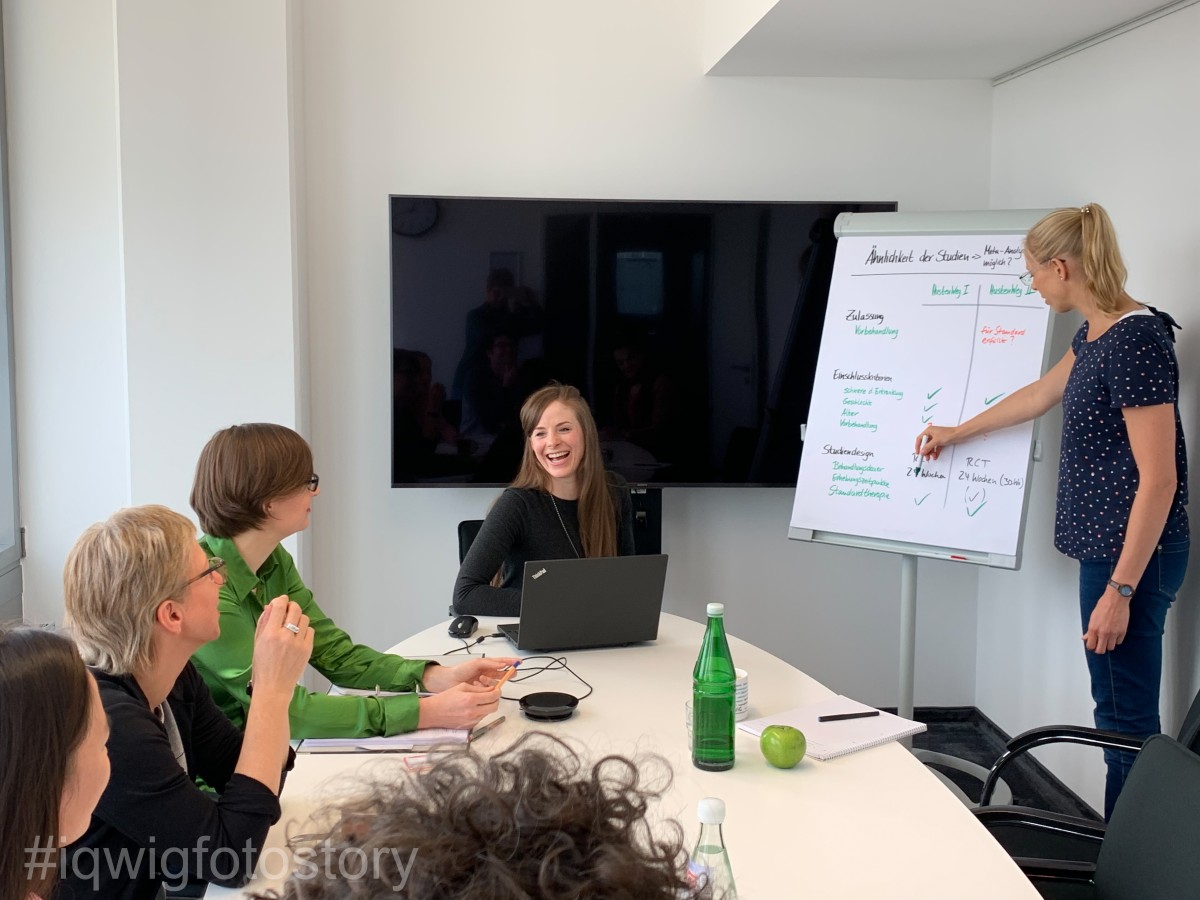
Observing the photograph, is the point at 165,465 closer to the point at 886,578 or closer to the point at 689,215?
the point at 689,215

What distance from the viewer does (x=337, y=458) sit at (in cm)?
398

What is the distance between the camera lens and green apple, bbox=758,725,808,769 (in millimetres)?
1843

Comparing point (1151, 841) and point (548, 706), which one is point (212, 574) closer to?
point (548, 706)

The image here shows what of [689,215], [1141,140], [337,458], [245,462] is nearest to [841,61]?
[689,215]

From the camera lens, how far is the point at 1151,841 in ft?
5.19

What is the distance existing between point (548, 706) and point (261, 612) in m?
0.61

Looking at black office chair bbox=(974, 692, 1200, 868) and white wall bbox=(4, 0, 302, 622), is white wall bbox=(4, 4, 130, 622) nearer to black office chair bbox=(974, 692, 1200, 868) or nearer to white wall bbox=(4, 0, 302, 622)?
white wall bbox=(4, 0, 302, 622)

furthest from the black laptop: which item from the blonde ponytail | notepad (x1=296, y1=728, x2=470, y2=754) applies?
the blonde ponytail

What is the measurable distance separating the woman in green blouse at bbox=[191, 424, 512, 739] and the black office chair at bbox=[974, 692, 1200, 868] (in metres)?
0.99

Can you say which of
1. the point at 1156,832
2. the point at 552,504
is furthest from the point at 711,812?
the point at 552,504

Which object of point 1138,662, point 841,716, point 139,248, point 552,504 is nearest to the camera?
point 841,716

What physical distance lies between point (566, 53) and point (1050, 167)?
5.67 ft

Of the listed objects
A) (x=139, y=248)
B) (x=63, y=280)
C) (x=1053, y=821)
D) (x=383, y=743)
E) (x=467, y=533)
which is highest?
(x=139, y=248)

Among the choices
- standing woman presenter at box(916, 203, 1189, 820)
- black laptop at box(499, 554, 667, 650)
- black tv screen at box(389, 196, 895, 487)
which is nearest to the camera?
black laptop at box(499, 554, 667, 650)
